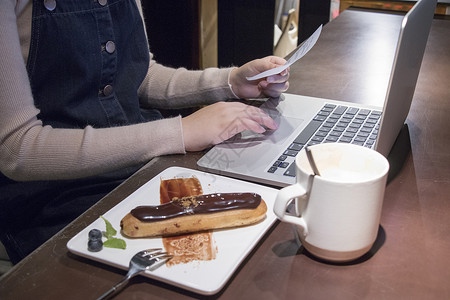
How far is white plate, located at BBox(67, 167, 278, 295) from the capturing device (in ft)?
1.95

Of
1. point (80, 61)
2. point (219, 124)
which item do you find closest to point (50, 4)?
point (80, 61)

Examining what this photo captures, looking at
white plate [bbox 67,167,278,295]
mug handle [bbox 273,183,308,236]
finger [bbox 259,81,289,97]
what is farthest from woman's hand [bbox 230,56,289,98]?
mug handle [bbox 273,183,308,236]

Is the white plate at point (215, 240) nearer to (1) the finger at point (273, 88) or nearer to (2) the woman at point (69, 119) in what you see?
(2) the woman at point (69, 119)

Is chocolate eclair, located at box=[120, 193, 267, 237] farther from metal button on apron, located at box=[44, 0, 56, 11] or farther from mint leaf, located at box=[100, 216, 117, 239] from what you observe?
metal button on apron, located at box=[44, 0, 56, 11]

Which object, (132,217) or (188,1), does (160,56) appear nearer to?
(188,1)

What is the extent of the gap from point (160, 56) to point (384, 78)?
5.95 feet

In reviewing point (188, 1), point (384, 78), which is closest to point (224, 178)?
point (384, 78)

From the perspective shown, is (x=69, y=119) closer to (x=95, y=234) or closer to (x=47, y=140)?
(x=47, y=140)

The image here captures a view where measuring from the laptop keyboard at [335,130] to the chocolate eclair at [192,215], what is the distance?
0.17 metres

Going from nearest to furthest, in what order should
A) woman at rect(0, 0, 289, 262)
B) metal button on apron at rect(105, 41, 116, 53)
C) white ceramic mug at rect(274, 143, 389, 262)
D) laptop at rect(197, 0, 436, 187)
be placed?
white ceramic mug at rect(274, 143, 389, 262) < laptop at rect(197, 0, 436, 187) < woman at rect(0, 0, 289, 262) < metal button on apron at rect(105, 41, 116, 53)

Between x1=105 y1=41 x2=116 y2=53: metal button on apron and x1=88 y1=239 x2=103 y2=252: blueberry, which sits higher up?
x1=105 y1=41 x2=116 y2=53: metal button on apron

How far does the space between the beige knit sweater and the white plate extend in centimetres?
13

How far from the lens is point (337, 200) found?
578 mm

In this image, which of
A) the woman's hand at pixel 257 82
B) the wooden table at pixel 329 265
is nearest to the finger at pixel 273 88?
the woman's hand at pixel 257 82
